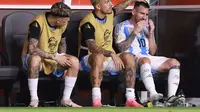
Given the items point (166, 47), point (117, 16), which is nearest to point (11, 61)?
point (117, 16)

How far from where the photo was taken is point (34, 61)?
7445mm

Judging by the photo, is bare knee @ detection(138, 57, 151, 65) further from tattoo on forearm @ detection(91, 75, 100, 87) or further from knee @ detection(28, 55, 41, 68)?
knee @ detection(28, 55, 41, 68)

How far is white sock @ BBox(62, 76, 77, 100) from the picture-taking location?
24.8 ft

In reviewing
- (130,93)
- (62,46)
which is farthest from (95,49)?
(130,93)

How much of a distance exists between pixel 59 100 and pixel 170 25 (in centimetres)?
175

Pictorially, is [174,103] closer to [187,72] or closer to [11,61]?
[187,72]

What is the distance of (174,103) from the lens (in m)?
7.42

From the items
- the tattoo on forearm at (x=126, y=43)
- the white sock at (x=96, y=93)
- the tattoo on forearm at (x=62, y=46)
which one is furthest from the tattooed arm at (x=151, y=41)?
the white sock at (x=96, y=93)

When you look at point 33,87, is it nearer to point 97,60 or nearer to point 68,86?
point 68,86

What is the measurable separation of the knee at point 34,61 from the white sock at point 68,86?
325 mm

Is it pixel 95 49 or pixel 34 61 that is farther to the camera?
pixel 95 49

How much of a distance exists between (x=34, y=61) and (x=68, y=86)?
421 millimetres

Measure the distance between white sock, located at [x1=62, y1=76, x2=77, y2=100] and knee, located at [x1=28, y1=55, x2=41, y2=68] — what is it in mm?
325

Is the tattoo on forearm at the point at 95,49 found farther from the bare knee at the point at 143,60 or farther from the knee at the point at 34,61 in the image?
the knee at the point at 34,61
